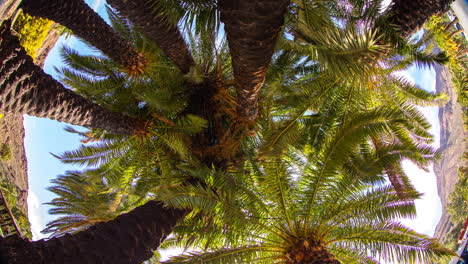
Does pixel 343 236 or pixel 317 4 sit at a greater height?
pixel 317 4

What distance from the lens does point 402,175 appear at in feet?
20.6

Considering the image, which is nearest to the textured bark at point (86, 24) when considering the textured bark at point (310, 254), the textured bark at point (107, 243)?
the textured bark at point (107, 243)

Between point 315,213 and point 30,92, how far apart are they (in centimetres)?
490

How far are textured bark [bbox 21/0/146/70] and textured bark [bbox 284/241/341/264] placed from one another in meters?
5.21

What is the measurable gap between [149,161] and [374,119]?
16.3 ft

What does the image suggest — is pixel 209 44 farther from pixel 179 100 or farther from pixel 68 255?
pixel 68 255

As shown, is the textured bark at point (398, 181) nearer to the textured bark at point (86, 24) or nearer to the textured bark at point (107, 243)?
the textured bark at point (107, 243)

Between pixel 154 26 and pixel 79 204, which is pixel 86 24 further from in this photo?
pixel 79 204

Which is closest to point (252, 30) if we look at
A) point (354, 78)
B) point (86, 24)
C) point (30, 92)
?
point (30, 92)

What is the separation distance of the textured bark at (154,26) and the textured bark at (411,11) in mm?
3926

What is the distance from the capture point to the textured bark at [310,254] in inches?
210

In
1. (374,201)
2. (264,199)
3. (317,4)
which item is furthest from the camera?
(264,199)

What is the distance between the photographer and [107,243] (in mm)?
4309

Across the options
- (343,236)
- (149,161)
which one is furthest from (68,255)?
(343,236)
